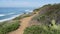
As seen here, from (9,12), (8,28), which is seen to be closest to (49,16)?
(8,28)

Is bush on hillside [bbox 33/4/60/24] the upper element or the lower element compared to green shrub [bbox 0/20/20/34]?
upper

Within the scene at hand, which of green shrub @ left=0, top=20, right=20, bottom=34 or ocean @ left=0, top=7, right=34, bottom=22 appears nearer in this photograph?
green shrub @ left=0, top=20, right=20, bottom=34

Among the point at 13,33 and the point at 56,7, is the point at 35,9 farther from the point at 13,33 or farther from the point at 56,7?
the point at 13,33

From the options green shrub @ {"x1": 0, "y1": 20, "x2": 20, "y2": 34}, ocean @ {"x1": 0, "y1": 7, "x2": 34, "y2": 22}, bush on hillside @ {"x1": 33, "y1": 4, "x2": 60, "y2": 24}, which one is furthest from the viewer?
ocean @ {"x1": 0, "y1": 7, "x2": 34, "y2": 22}

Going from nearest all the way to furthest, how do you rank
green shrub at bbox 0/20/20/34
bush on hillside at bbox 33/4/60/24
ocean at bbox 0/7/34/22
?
green shrub at bbox 0/20/20/34 → bush on hillside at bbox 33/4/60/24 → ocean at bbox 0/7/34/22

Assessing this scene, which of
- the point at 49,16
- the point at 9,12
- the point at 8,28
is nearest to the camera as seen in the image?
the point at 8,28

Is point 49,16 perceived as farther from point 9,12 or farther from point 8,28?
point 9,12

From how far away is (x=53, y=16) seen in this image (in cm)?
1141

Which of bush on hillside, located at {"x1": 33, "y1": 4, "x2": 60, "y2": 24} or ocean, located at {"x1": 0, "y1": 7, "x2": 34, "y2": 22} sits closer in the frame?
bush on hillside, located at {"x1": 33, "y1": 4, "x2": 60, "y2": 24}

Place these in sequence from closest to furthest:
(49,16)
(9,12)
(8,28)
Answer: (8,28), (49,16), (9,12)

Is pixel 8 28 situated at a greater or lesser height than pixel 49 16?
lesser

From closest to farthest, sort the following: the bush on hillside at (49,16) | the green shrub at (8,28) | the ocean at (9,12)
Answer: the green shrub at (8,28), the bush on hillside at (49,16), the ocean at (9,12)

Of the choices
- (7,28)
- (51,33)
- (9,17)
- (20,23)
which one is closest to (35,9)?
(9,17)

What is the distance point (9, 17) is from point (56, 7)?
3152 mm
